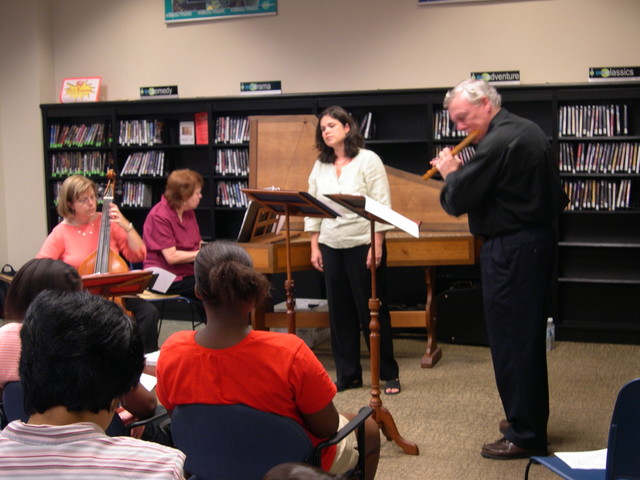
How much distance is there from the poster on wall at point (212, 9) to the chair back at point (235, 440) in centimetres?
531

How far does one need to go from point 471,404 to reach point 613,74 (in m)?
3.05

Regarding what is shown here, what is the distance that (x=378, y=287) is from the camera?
4230mm

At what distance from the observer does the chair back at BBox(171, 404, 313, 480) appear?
6.40 feet

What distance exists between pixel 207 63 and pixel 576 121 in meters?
3.30

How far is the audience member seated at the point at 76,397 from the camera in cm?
111

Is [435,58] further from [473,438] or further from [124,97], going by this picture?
[473,438]

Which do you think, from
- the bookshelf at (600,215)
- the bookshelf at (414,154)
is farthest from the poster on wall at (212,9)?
the bookshelf at (600,215)

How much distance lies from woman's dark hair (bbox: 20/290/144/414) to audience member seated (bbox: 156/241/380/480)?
814 mm

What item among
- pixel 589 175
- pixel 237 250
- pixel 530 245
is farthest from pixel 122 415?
pixel 589 175

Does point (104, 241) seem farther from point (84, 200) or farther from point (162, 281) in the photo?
point (162, 281)

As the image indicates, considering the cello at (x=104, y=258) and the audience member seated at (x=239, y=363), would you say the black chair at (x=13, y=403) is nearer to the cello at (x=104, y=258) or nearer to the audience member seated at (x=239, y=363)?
the audience member seated at (x=239, y=363)

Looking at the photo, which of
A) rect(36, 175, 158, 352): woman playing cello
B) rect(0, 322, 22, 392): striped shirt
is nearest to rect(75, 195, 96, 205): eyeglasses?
rect(36, 175, 158, 352): woman playing cello

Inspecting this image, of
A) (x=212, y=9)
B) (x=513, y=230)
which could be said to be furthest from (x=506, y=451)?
(x=212, y=9)

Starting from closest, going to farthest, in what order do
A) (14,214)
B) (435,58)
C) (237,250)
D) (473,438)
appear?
(237,250) → (473,438) → (435,58) → (14,214)
